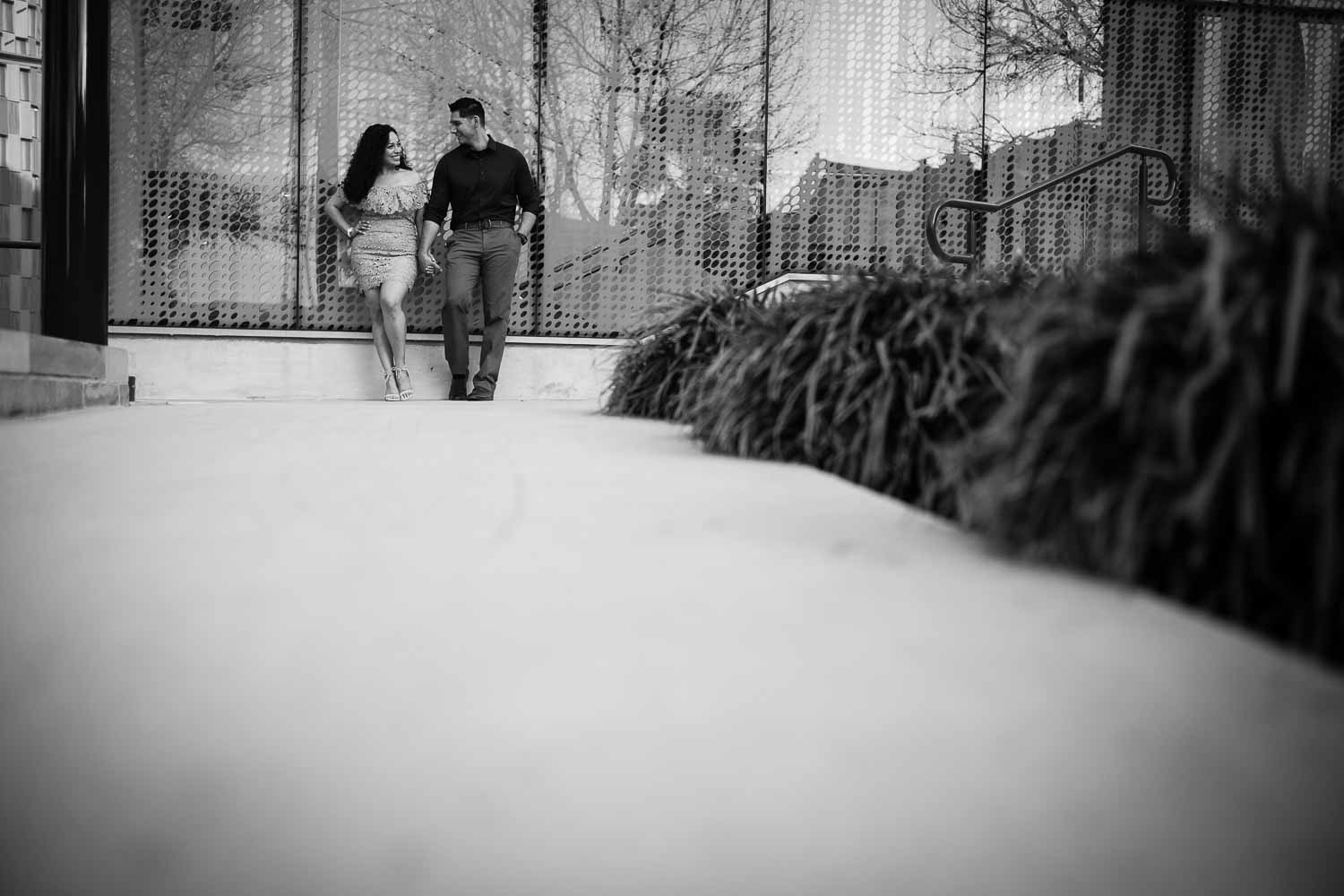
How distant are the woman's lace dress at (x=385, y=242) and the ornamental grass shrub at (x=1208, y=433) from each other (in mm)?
6456

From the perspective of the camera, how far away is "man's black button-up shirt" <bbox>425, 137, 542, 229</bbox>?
7.27 metres

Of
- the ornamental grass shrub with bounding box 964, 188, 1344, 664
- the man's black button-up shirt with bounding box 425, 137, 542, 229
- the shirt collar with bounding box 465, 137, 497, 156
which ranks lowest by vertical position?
the ornamental grass shrub with bounding box 964, 188, 1344, 664

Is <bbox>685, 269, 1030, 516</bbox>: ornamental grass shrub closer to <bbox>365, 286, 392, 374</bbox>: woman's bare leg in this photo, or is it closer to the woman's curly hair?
<bbox>365, 286, 392, 374</bbox>: woman's bare leg

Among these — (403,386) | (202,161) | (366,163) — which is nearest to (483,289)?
(403,386)

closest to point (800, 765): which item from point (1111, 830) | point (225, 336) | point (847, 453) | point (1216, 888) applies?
point (1111, 830)

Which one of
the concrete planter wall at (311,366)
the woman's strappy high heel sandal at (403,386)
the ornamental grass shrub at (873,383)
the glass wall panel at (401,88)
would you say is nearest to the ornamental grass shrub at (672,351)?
the ornamental grass shrub at (873,383)

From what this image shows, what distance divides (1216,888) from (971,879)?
0.25 m

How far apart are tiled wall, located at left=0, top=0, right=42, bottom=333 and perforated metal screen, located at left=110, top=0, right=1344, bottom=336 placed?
0.97 m

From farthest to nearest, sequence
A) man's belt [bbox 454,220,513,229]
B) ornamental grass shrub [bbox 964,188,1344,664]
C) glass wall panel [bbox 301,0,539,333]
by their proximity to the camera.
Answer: glass wall panel [bbox 301,0,539,333] < man's belt [bbox 454,220,513,229] < ornamental grass shrub [bbox 964,188,1344,664]

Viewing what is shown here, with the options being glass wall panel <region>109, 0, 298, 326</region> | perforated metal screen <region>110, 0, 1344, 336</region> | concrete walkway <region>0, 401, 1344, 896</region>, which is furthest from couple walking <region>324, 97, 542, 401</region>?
concrete walkway <region>0, 401, 1344, 896</region>

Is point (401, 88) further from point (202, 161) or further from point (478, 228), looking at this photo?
point (202, 161)

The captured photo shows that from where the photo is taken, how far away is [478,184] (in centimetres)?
727

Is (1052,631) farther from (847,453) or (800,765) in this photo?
(847,453)

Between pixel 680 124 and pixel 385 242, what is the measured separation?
2799mm
